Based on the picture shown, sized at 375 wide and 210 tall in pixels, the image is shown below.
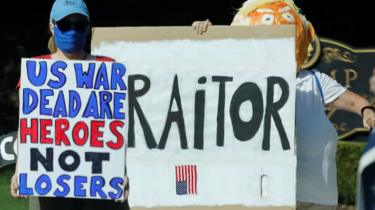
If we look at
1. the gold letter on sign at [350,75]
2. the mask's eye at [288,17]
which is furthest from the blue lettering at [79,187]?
the gold letter on sign at [350,75]

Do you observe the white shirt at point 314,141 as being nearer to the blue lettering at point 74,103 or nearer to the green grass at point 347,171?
the blue lettering at point 74,103

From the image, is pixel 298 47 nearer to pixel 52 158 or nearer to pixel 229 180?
pixel 229 180

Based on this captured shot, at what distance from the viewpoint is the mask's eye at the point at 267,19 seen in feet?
20.4

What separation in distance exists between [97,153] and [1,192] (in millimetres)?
5401

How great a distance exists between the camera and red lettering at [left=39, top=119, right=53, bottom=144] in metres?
5.41

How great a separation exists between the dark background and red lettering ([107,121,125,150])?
833 cm

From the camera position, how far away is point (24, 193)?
17.8 feet

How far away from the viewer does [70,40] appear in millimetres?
5465

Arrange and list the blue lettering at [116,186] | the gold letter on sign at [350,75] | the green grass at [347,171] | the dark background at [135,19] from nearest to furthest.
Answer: the blue lettering at [116,186], the green grass at [347,171], the gold letter on sign at [350,75], the dark background at [135,19]

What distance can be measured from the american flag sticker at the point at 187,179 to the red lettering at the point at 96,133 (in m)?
0.61

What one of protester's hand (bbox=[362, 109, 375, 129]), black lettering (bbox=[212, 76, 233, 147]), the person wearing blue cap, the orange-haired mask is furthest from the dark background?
the person wearing blue cap

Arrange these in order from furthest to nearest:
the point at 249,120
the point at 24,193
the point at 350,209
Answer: the point at 350,209 < the point at 249,120 < the point at 24,193

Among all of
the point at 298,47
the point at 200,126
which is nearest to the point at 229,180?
the point at 200,126

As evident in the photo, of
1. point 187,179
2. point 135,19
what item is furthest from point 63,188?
point 135,19
